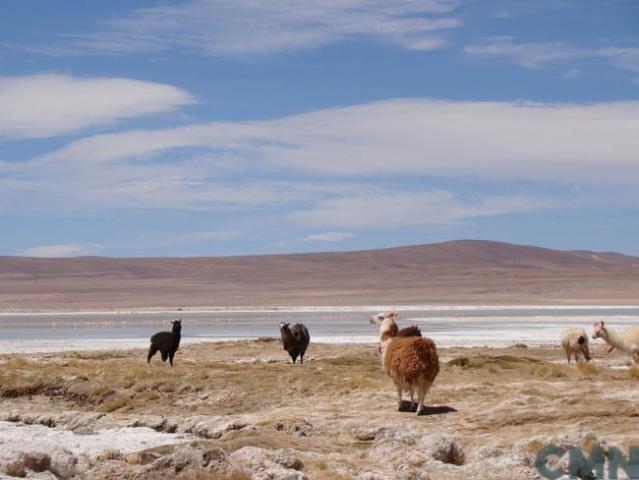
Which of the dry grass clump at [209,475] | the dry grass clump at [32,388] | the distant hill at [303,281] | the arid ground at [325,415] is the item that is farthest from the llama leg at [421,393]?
the distant hill at [303,281]

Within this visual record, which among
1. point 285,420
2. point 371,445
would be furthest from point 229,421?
point 371,445

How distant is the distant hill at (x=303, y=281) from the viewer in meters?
103

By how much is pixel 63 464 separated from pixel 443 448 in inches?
162

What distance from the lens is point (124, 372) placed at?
19594mm

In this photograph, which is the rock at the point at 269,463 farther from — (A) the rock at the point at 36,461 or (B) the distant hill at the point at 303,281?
(B) the distant hill at the point at 303,281

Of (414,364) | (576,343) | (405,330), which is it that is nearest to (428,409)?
(414,364)

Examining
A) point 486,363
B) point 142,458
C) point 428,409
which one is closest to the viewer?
point 142,458

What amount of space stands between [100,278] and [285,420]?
152888 mm

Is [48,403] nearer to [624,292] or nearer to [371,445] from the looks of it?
[371,445]

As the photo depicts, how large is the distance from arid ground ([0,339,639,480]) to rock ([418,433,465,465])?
0.06 ft

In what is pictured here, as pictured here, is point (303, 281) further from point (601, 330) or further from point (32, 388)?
point (32, 388)

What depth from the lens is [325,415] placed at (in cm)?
1479

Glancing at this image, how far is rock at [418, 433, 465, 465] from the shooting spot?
11.3 m

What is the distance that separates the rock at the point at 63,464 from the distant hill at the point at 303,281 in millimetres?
79191
